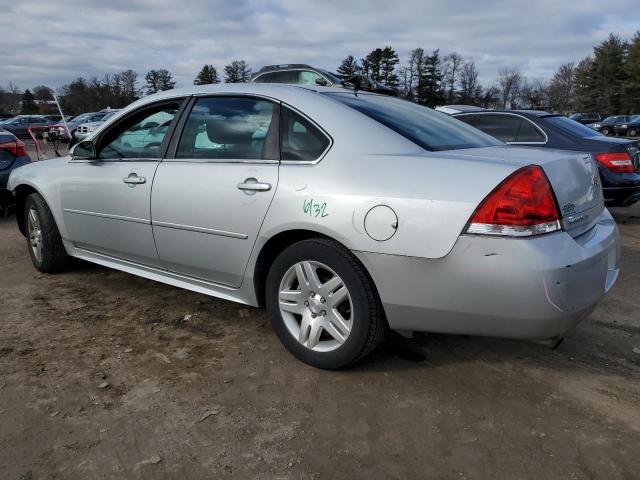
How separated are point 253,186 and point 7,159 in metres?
6.07

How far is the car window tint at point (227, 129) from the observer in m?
3.15

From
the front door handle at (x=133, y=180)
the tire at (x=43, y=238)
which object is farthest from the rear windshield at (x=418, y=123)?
the tire at (x=43, y=238)

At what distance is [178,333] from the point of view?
3521 millimetres

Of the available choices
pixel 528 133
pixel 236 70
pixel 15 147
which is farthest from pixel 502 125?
pixel 236 70

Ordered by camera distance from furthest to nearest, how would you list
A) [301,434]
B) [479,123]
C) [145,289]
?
[479,123] < [145,289] < [301,434]

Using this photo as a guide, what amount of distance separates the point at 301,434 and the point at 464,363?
114cm

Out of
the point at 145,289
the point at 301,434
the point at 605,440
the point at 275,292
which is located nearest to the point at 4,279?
the point at 145,289

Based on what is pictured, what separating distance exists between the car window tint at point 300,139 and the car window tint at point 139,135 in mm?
995

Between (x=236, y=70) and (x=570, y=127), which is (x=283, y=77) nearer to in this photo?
(x=570, y=127)

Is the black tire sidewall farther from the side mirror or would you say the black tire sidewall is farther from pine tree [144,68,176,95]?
pine tree [144,68,176,95]

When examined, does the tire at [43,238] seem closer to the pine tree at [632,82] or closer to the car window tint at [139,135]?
the car window tint at [139,135]

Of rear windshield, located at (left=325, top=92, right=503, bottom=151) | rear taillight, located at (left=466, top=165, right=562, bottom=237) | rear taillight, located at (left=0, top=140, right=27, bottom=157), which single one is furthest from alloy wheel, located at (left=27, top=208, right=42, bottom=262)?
rear taillight, located at (left=466, top=165, right=562, bottom=237)

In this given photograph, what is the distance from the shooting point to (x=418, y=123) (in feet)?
10.4

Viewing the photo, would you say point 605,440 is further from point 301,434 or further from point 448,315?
point 301,434
